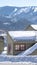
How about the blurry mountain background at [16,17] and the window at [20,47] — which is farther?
the blurry mountain background at [16,17]

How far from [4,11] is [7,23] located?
13432 millimetres

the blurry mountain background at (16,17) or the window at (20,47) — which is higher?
the window at (20,47)

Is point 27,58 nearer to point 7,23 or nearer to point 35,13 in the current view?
point 7,23

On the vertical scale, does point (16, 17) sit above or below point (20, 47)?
below

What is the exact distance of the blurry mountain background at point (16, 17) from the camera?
6109cm

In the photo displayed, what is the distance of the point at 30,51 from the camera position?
13.7 metres

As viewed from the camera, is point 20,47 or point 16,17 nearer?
point 20,47

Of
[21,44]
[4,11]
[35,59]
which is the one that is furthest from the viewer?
[4,11]

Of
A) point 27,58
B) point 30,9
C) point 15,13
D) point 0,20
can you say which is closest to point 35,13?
point 30,9

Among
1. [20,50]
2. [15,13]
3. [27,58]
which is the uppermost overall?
[27,58]

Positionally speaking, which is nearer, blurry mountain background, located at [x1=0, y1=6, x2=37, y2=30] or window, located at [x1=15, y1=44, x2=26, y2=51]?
window, located at [x1=15, y1=44, x2=26, y2=51]

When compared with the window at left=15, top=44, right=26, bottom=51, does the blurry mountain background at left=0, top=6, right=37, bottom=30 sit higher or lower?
lower

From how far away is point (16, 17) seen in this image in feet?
241

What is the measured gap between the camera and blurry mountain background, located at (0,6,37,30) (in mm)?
61094
